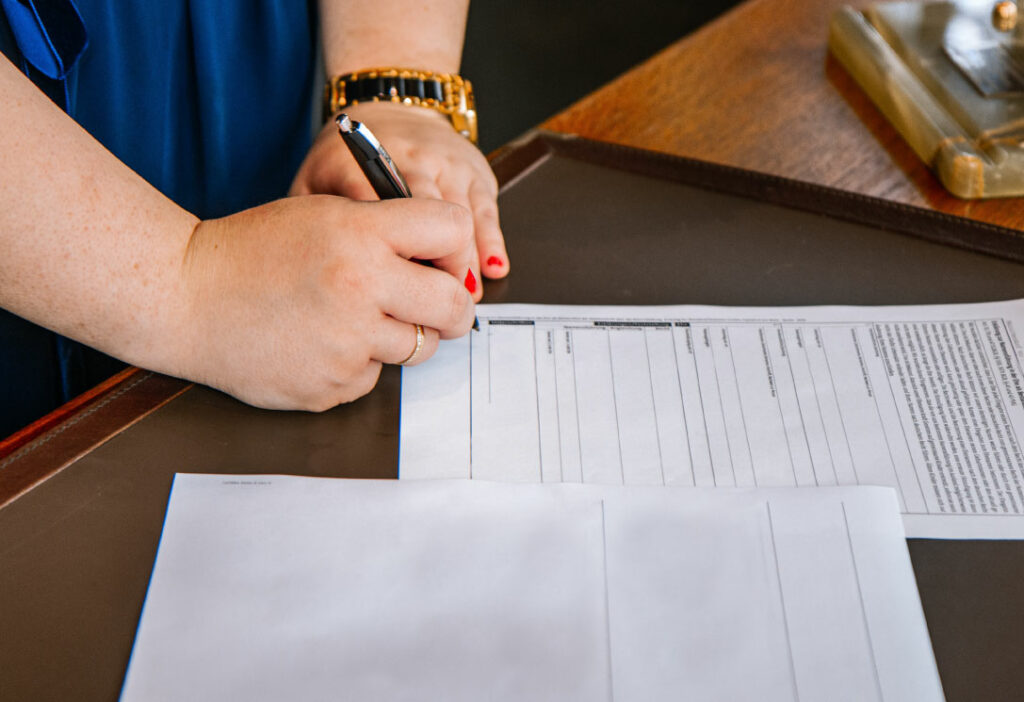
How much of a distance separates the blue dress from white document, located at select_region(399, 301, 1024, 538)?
1.20 feet

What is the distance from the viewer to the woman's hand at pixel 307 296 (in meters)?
0.58

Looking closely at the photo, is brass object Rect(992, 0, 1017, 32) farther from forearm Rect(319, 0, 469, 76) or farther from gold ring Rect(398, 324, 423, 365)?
gold ring Rect(398, 324, 423, 365)

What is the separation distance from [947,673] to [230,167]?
78 centimetres

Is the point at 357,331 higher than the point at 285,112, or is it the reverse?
the point at 285,112

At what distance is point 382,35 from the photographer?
859 mm

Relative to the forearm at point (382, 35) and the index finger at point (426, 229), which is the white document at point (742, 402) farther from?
the forearm at point (382, 35)

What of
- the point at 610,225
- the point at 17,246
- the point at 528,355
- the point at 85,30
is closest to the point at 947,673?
the point at 528,355

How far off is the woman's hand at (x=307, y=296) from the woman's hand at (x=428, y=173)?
96 mm

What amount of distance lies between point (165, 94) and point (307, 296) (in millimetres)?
349

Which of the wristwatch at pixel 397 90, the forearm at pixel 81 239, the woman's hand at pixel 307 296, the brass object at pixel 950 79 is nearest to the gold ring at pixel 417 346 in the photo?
the woman's hand at pixel 307 296

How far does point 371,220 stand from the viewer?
60cm

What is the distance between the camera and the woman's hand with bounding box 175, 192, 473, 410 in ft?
1.90

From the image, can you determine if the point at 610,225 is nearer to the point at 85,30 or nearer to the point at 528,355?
the point at 528,355

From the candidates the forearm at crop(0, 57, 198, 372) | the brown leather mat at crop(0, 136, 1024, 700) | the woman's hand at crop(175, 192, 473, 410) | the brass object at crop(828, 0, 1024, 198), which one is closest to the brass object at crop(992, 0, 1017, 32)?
the brass object at crop(828, 0, 1024, 198)
